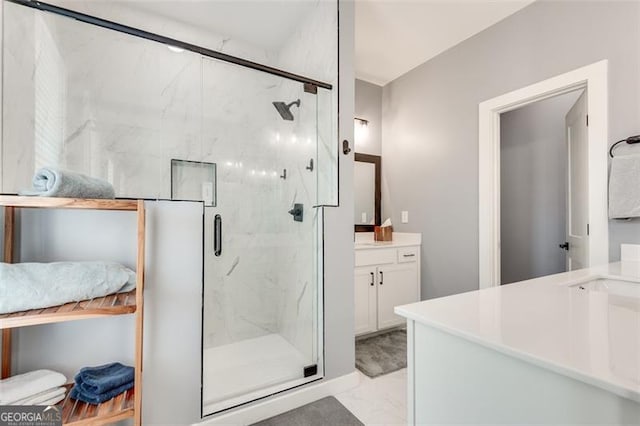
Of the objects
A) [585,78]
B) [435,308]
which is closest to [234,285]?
[435,308]

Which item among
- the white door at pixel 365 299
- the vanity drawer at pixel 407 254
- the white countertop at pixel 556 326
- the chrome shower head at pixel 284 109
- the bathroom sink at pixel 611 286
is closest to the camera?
the white countertop at pixel 556 326

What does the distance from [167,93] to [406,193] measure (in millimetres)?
2358

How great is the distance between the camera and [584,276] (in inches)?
49.1

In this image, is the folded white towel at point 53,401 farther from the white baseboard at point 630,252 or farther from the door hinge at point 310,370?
the white baseboard at point 630,252

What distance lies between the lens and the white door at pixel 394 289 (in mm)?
2615

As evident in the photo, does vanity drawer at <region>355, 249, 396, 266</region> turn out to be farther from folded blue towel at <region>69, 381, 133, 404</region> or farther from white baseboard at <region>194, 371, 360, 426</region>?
folded blue towel at <region>69, 381, 133, 404</region>

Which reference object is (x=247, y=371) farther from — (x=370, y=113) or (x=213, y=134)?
(x=370, y=113)

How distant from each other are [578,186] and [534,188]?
104 cm

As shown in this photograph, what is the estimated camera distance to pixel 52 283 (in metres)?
1.02

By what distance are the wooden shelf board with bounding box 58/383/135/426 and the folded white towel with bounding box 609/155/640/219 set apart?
2600 mm

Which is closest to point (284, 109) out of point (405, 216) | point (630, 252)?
point (405, 216)

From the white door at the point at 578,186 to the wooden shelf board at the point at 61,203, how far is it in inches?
102

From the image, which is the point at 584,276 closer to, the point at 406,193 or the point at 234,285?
the point at 406,193

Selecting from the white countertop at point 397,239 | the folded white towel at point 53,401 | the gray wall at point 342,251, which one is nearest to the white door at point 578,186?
the white countertop at point 397,239
